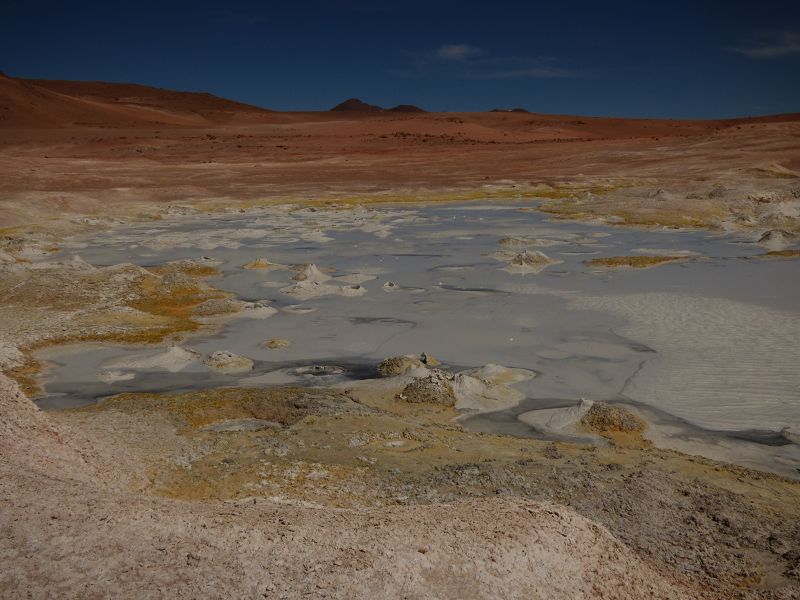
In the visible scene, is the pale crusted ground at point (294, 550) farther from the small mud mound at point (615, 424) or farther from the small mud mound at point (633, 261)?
the small mud mound at point (633, 261)

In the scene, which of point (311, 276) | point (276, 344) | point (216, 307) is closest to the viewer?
point (276, 344)

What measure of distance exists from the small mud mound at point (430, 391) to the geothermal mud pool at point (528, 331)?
1.22 feet

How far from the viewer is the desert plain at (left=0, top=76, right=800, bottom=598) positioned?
313cm

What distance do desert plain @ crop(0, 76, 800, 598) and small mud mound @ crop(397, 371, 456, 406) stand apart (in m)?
0.04

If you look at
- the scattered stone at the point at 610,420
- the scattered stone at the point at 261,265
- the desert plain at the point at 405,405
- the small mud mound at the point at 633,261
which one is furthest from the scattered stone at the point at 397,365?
the small mud mound at the point at 633,261

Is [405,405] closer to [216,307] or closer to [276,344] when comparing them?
[276,344]

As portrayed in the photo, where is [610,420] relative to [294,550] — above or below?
below

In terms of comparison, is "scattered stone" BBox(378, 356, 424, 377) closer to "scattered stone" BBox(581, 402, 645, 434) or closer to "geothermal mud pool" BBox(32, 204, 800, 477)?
"geothermal mud pool" BBox(32, 204, 800, 477)

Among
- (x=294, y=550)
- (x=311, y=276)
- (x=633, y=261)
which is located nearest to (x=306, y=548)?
(x=294, y=550)

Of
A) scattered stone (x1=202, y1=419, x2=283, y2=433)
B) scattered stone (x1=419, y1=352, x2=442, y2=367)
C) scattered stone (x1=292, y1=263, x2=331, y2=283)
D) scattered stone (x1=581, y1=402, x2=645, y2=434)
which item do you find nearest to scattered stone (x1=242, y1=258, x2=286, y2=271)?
scattered stone (x1=292, y1=263, x2=331, y2=283)

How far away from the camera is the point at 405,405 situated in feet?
25.5

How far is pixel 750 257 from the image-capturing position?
16.9 metres

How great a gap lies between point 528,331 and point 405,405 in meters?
3.73

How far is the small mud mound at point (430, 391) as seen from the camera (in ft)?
25.7
